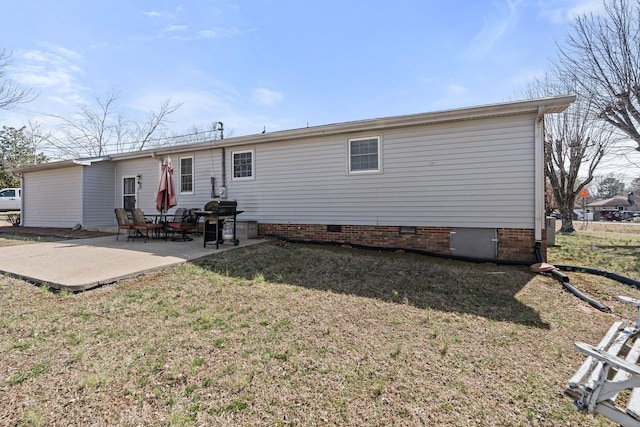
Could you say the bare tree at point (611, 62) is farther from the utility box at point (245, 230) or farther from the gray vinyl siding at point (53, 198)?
the gray vinyl siding at point (53, 198)

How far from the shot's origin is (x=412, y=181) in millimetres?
7320

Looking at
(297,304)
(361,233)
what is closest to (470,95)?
(361,233)

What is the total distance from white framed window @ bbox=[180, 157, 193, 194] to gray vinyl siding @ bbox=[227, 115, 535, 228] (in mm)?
2342

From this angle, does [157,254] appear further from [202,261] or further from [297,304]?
[297,304]

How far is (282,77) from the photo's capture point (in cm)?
1337

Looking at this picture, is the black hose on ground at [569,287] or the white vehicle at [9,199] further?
the white vehicle at [9,199]

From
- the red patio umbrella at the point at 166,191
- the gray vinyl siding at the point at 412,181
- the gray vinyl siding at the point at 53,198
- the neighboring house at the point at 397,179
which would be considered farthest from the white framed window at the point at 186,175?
the gray vinyl siding at the point at 53,198

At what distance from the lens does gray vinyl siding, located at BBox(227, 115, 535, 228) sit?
6359mm

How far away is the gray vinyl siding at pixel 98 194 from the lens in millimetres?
11656

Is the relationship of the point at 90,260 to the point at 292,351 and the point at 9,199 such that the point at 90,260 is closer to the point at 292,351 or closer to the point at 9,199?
the point at 292,351

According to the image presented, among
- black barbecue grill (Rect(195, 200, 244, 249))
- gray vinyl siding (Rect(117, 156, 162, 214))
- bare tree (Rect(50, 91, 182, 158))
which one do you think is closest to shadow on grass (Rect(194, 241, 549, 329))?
black barbecue grill (Rect(195, 200, 244, 249))

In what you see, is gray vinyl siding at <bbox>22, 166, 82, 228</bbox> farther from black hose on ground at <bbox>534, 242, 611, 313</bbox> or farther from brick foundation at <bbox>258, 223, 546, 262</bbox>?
black hose on ground at <bbox>534, 242, 611, 313</bbox>

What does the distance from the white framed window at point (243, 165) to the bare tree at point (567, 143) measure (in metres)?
13.8

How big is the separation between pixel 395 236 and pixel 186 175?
24.8 feet
